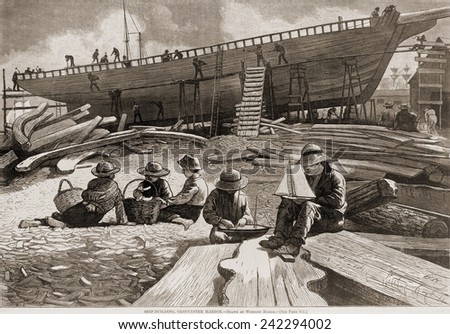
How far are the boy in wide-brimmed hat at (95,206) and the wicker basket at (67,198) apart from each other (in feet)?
0.13

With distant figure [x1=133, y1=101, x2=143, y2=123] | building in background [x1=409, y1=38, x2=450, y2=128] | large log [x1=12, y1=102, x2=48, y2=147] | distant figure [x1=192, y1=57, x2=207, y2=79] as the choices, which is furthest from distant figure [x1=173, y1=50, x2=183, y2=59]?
building in background [x1=409, y1=38, x2=450, y2=128]

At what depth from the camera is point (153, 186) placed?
624cm

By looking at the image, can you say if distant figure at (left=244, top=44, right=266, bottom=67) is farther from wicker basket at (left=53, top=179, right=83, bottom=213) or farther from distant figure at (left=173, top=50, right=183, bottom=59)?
wicker basket at (left=53, top=179, right=83, bottom=213)

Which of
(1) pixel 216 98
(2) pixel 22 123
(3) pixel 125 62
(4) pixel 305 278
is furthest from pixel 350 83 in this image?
(2) pixel 22 123

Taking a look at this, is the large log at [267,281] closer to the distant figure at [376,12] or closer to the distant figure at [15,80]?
the distant figure at [376,12]

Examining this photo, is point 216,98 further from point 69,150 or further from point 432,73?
point 432,73

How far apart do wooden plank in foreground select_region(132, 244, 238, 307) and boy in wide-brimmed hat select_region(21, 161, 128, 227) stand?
80 centimetres

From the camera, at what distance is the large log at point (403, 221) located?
6164mm

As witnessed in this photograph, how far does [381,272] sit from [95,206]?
3037 mm

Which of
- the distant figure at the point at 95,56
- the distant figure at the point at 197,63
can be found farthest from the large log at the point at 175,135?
the distant figure at the point at 95,56

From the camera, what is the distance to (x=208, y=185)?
6246 mm
